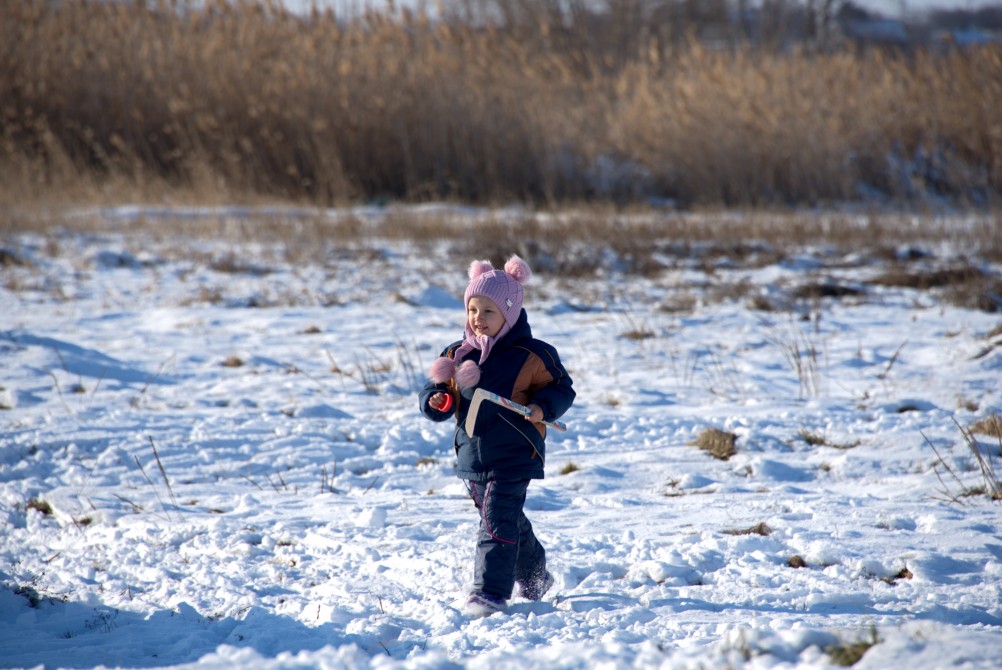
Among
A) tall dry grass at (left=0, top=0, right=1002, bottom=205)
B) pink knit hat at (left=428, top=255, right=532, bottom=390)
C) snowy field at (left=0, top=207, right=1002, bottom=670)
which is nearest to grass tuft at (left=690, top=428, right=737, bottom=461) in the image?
snowy field at (left=0, top=207, right=1002, bottom=670)

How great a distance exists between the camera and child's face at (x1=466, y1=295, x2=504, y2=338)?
273 centimetres

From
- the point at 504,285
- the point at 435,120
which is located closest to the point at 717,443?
Result: the point at 504,285

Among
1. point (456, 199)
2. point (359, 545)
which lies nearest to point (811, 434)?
point (359, 545)

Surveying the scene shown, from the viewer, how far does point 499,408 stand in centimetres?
273

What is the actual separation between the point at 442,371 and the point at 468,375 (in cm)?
10

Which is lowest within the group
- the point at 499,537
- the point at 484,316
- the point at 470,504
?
the point at 470,504

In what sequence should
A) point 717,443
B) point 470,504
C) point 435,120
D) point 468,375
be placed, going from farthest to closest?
point 435,120
point 717,443
point 470,504
point 468,375

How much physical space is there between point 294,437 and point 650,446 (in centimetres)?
185

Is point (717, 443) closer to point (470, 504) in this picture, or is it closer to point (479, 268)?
Answer: point (470, 504)

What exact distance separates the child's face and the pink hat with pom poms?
16mm

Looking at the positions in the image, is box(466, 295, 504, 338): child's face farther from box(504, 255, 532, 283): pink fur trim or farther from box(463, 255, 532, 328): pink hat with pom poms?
box(504, 255, 532, 283): pink fur trim

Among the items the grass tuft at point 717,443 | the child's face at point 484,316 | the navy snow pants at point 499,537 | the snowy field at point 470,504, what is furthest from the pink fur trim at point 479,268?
the grass tuft at point 717,443

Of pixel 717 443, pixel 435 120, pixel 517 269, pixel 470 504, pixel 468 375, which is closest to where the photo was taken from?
pixel 468 375

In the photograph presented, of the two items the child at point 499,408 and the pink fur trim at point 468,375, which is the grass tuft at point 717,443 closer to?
the child at point 499,408
